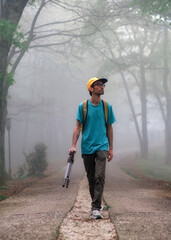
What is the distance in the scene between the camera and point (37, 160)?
19.5 metres

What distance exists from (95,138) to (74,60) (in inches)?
816

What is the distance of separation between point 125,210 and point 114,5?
1336cm

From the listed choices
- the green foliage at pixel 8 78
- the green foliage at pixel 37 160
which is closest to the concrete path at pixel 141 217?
the green foliage at pixel 8 78

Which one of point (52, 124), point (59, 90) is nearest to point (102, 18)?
point (59, 90)

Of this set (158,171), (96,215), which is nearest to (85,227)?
(96,215)

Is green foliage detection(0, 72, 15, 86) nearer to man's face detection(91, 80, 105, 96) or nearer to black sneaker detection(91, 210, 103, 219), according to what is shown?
man's face detection(91, 80, 105, 96)

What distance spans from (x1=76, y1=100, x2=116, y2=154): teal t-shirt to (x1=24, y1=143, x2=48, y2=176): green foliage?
13829 millimetres

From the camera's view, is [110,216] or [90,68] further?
[90,68]

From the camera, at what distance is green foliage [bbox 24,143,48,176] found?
1952 cm

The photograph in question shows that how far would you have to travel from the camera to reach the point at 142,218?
5.39 meters

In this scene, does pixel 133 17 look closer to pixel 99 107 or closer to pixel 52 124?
pixel 99 107

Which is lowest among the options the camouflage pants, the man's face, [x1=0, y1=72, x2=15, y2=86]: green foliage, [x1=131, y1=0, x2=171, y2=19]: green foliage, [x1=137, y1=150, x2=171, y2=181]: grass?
[x1=137, y1=150, x2=171, y2=181]: grass

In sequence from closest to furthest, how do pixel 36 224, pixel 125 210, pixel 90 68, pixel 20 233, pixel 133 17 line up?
pixel 20 233
pixel 36 224
pixel 125 210
pixel 133 17
pixel 90 68

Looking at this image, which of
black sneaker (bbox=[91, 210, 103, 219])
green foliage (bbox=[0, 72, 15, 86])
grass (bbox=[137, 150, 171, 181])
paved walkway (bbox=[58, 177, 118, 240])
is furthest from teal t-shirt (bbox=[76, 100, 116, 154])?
grass (bbox=[137, 150, 171, 181])
